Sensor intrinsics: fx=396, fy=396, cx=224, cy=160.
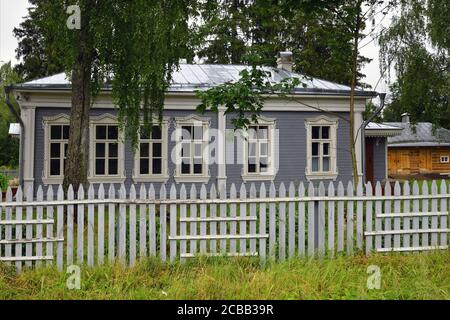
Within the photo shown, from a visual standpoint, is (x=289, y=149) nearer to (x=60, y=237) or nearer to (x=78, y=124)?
(x=78, y=124)

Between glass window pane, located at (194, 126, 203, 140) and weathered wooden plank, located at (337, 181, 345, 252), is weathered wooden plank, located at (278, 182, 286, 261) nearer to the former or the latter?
weathered wooden plank, located at (337, 181, 345, 252)

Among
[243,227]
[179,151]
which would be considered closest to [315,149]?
[179,151]

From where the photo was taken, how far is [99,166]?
1292 cm

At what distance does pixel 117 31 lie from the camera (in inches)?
336

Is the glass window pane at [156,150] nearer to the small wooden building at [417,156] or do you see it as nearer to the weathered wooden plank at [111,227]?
the weathered wooden plank at [111,227]

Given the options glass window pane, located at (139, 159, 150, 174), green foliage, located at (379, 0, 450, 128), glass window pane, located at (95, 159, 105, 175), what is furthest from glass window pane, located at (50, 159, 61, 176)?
green foliage, located at (379, 0, 450, 128)

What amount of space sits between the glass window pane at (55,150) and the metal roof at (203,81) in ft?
5.97

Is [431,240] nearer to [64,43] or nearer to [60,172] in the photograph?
[64,43]

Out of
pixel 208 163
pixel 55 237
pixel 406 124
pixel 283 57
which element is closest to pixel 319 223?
pixel 55 237

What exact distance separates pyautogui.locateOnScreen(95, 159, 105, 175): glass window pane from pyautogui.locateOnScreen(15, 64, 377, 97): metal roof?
2386 millimetres

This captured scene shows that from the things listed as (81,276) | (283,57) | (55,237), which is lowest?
(81,276)

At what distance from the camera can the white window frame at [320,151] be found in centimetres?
1402

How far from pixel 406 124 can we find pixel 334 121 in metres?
22.4

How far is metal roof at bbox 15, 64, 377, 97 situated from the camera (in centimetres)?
1209
